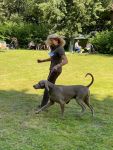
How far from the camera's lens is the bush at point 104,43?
108 ft

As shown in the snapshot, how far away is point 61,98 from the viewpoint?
9.07m

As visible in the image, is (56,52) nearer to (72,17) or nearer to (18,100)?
(18,100)

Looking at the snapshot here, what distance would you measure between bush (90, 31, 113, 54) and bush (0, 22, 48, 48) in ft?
24.1

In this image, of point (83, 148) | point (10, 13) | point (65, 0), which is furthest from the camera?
point (10, 13)

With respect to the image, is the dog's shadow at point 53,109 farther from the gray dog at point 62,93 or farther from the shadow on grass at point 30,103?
the gray dog at point 62,93

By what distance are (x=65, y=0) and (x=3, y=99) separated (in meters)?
28.3

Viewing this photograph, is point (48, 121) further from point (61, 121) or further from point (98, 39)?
point (98, 39)

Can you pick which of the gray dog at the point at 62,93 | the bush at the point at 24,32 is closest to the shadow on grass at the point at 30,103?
the gray dog at the point at 62,93

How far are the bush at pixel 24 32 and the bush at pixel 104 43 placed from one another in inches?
290

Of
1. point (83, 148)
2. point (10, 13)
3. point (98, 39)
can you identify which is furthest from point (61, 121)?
point (10, 13)

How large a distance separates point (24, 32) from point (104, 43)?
10187 mm

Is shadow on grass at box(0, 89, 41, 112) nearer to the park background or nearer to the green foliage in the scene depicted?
the park background

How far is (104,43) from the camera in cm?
3353

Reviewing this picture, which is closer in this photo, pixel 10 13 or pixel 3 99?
pixel 3 99
